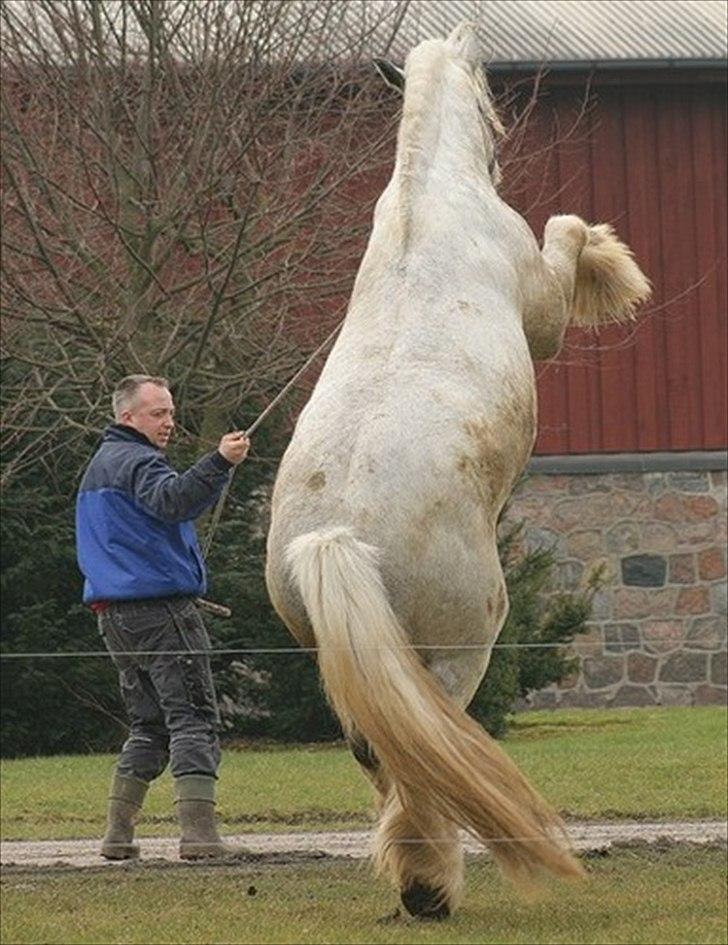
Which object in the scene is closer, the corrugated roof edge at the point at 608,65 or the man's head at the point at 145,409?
the man's head at the point at 145,409

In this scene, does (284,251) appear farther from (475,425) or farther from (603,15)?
(475,425)

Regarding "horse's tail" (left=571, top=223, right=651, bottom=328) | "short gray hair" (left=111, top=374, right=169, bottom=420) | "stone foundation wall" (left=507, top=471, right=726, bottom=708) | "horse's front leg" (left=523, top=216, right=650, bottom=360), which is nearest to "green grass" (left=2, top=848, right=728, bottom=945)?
"short gray hair" (left=111, top=374, right=169, bottom=420)

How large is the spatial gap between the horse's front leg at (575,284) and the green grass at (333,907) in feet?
6.57

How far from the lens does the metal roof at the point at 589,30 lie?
21.3m

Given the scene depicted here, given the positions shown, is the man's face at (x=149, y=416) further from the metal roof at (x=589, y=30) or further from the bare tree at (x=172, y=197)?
the metal roof at (x=589, y=30)

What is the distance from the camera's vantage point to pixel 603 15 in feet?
74.2

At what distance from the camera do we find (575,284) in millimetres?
10398

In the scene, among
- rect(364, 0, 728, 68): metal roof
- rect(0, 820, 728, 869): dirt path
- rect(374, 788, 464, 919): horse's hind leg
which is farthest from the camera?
rect(364, 0, 728, 68): metal roof

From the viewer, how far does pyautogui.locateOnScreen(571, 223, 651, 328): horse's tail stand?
412 inches

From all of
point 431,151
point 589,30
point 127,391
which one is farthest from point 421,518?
point 589,30

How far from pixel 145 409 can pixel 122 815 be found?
1.54 meters

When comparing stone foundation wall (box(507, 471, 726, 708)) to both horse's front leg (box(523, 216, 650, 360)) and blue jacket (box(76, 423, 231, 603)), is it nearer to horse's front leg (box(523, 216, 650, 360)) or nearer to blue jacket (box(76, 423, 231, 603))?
horse's front leg (box(523, 216, 650, 360))

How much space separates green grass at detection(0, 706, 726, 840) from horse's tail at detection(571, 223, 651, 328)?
2600 millimetres

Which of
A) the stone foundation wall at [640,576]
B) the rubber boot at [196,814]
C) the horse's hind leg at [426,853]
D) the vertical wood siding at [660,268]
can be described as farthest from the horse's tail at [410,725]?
the vertical wood siding at [660,268]
